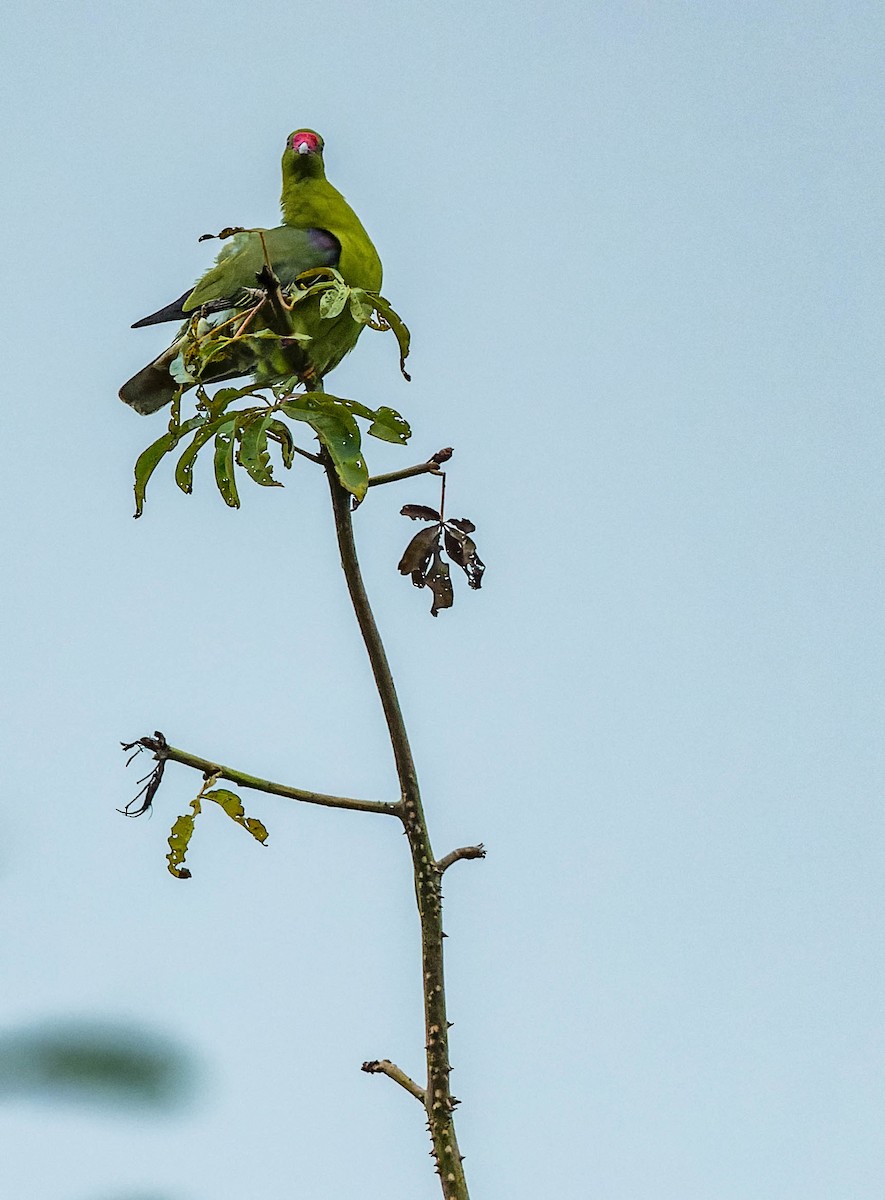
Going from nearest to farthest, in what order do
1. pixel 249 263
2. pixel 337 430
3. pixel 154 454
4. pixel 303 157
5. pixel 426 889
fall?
pixel 426 889 → pixel 337 430 → pixel 154 454 → pixel 249 263 → pixel 303 157

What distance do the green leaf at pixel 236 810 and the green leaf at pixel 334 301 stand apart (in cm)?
42

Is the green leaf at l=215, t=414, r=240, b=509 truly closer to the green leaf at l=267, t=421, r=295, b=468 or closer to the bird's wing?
the green leaf at l=267, t=421, r=295, b=468

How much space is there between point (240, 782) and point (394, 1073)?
249mm

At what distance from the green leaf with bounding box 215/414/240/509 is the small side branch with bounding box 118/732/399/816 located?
242 millimetres

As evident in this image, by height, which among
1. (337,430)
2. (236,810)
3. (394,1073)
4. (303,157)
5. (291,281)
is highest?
(303,157)

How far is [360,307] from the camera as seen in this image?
45.3 inches

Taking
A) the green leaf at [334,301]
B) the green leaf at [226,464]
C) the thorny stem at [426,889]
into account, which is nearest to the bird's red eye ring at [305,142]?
the green leaf at [334,301]

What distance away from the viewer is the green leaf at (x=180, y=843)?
110cm

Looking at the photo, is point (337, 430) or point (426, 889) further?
point (337, 430)

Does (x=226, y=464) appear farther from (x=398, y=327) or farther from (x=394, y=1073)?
(x=394, y=1073)

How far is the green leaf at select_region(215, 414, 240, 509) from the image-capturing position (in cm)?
111

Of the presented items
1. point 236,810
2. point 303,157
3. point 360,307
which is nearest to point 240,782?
point 236,810

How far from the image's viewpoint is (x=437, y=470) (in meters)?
1.07

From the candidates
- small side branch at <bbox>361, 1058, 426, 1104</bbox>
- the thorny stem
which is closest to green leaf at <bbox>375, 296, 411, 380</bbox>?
the thorny stem
